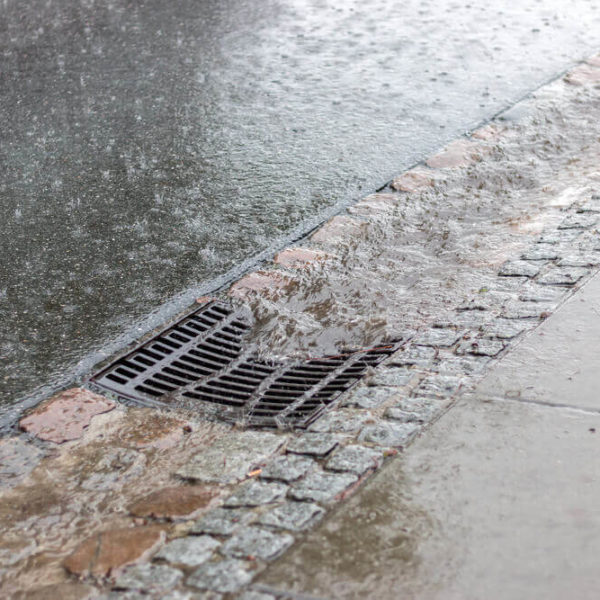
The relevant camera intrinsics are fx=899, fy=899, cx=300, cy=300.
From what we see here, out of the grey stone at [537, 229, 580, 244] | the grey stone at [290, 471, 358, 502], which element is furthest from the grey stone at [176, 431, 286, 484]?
the grey stone at [537, 229, 580, 244]

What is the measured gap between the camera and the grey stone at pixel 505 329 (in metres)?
3.88

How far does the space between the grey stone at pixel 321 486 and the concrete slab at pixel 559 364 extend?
753 mm

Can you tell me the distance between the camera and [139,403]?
373cm

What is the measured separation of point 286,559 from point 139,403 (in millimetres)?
1305

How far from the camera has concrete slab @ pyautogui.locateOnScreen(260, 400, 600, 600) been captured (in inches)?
98.4

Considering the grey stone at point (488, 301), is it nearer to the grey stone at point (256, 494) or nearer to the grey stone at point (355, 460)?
the grey stone at point (355, 460)

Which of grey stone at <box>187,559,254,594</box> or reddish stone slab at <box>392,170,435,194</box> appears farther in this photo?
reddish stone slab at <box>392,170,435,194</box>

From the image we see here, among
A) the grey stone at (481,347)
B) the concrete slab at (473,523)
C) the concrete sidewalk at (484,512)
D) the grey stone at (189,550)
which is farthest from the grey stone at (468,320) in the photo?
the grey stone at (189,550)

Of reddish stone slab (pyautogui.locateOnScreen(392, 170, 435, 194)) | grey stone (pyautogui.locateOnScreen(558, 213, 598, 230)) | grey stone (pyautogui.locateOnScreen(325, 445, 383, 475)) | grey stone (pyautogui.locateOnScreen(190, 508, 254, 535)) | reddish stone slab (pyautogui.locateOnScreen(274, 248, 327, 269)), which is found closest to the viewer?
grey stone (pyautogui.locateOnScreen(190, 508, 254, 535))

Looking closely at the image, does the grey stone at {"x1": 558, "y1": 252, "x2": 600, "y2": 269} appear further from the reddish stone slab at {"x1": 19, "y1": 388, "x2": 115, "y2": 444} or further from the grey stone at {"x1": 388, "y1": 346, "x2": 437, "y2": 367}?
the reddish stone slab at {"x1": 19, "y1": 388, "x2": 115, "y2": 444}

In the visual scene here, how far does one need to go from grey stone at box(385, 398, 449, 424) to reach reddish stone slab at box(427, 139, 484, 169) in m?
2.62

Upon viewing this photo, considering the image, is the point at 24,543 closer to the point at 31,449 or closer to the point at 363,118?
the point at 31,449

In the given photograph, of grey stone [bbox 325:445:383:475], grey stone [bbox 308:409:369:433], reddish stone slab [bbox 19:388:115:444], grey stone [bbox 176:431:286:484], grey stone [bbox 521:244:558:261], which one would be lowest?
reddish stone slab [bbox 19:388:115:444]

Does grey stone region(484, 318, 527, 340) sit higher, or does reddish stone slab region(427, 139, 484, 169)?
reddish stone slab region(427, 139, 484, 169)
